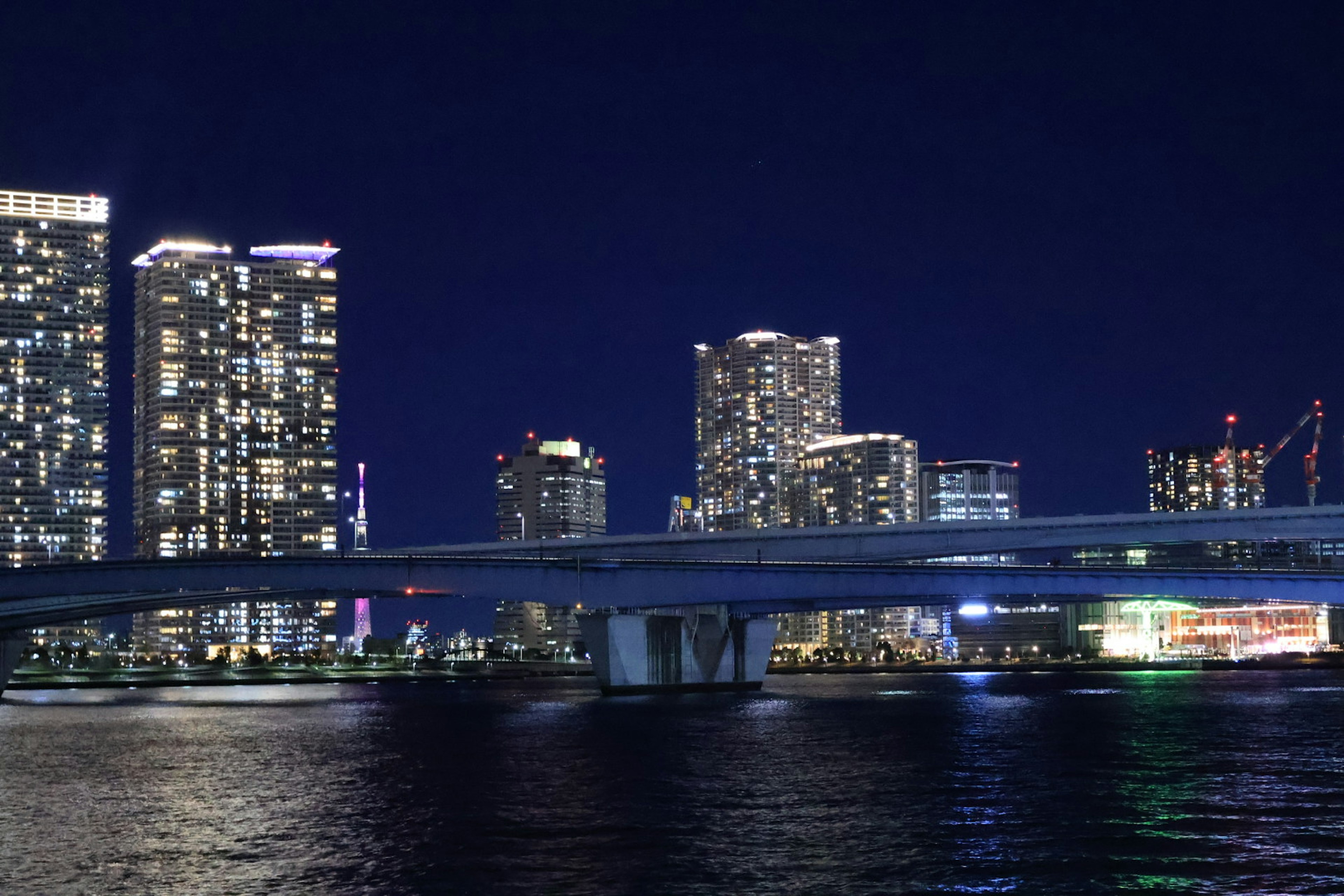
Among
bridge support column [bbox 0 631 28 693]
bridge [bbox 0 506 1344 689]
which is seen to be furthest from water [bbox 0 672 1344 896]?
bridge support column [bbox 0 631 28 693]

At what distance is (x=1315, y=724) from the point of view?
8175 centimetres

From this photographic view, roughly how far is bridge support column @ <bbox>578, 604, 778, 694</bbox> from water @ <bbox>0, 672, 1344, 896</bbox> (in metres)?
29.2

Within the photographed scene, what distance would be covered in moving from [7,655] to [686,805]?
114 m

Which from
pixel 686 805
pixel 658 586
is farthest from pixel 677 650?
pixel 686 805

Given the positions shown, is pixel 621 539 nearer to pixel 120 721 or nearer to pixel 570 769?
pixel 120 721

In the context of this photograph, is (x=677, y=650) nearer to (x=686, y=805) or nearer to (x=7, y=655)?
(x=7, y=655)

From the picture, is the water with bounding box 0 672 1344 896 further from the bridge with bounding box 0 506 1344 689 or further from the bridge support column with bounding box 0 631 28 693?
the bridge support column with bounding box 0 631 28 693

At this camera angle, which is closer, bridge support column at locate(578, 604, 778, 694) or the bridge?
the bridge

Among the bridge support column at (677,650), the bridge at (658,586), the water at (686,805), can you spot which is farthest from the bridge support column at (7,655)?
the water at (686,805)

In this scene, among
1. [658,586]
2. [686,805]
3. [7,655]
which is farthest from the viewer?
[7,655]

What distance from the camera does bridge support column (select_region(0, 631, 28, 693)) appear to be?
471ft

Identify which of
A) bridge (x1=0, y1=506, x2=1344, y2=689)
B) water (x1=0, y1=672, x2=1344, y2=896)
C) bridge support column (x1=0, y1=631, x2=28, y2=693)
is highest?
bridge (x1=0, y1=506, x2=1344, y2=689)

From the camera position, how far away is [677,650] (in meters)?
131

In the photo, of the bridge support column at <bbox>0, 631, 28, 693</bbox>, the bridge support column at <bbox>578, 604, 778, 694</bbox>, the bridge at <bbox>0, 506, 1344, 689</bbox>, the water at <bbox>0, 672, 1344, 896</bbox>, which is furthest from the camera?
the bridge support column at <bbox>0, 631, 28, 693</bbox>
